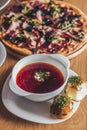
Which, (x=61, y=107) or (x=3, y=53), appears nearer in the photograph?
(x=61, y=107)

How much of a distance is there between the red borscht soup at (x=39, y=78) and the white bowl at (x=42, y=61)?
1 cm

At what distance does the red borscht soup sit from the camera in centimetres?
93

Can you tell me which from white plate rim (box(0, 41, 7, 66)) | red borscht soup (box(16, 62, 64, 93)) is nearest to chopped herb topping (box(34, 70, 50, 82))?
red borscht soup (box(16, 62, 64, 93))

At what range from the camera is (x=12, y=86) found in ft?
3.02

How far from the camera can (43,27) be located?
1181 mm

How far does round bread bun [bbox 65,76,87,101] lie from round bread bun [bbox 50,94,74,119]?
0.8 inches

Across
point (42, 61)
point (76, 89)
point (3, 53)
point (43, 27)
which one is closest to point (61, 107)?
point (76, 89)

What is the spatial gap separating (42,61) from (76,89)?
0.46 ft

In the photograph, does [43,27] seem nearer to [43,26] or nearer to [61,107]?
[43,26]

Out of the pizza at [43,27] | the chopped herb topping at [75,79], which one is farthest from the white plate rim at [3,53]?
the chopped herb topping at [75,79]

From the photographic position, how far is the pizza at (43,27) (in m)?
1.11

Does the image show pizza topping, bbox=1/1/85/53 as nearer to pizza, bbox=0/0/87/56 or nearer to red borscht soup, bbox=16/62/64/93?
pizza, bbox=0/0/87/56

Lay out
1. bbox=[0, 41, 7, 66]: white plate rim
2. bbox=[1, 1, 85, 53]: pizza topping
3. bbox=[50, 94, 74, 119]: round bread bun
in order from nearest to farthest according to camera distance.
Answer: bbox=[50, 94, 74, 119]: round bread bun, bbox=[0, 41, 7, 66]: white plate rim, bbox=[1, 1, 85, 53]: pizza topping

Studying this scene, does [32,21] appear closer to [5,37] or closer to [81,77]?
[5,37]
